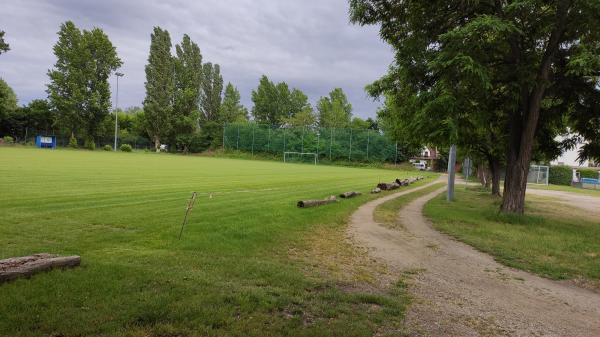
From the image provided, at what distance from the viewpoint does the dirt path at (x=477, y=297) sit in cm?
471

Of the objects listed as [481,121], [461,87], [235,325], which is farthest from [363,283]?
[481,121]

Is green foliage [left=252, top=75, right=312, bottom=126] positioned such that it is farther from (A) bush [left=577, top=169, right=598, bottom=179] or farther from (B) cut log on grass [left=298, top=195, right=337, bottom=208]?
(B) cut log on grass [left=298, top=195, right=337, bottom=208]

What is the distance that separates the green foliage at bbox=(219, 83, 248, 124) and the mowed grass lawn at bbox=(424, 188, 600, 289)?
74.5 m

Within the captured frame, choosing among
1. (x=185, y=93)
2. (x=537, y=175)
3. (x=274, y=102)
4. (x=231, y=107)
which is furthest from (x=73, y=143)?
(x=537, y=175)

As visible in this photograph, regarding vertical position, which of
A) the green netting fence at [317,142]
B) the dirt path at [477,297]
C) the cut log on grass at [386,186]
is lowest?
the dirt path at [477,297]

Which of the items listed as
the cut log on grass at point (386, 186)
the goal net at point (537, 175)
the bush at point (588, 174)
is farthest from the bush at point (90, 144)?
the bush at point (588, 174)

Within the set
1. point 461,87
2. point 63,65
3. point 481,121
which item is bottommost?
point 481,121

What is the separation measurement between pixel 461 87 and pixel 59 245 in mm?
10667

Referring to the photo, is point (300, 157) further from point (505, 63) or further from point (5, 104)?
point (505, 63)

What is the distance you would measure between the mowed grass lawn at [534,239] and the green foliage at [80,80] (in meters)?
65.5

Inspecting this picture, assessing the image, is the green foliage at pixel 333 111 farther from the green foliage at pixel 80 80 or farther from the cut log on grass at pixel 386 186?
the cut log on grass at pixel 386 186

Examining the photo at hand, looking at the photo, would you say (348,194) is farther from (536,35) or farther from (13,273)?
(13,273)

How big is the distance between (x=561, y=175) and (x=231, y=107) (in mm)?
61376

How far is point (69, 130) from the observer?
68.1 m
